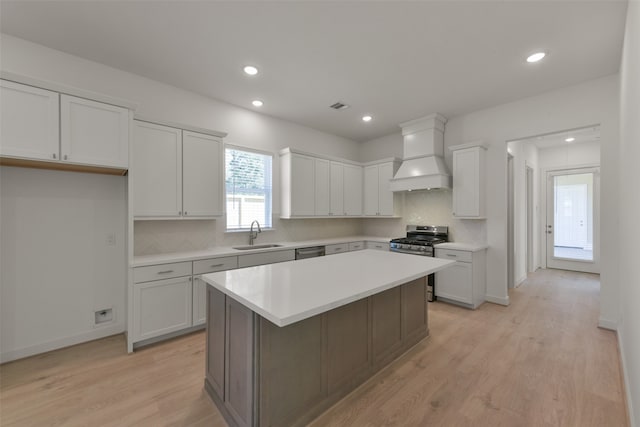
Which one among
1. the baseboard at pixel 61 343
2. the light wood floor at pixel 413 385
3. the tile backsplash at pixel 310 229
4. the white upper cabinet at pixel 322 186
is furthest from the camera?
the white upper cabinet at pixel 322 186

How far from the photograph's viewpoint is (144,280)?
2625 millimetres

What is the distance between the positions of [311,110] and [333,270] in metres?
2.81

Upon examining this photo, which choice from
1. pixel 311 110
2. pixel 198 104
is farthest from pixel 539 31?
pixel 198 104

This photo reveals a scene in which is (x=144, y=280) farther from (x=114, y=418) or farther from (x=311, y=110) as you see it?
(x=311, y=110)

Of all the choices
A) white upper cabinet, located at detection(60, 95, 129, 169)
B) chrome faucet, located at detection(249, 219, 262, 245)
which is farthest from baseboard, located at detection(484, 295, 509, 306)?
white upper cabinet, located at detection(60, 95, 129, 169)

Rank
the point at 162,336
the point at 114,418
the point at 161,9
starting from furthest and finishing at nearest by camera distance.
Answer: the point at 162,336, the point at 161,9, the point at 114,418

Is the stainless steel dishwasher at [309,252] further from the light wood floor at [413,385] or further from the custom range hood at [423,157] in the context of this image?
the custom range hood at [423,157]

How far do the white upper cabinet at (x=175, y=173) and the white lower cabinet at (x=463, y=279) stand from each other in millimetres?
3342

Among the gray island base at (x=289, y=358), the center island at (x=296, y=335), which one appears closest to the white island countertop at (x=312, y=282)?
the center island at (x=296, y=335)

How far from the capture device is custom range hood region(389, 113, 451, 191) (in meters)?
4.23

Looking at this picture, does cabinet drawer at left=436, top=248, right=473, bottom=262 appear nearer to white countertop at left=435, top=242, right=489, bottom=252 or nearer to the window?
white countertop at left=435, top=242, right=489, bottom=252

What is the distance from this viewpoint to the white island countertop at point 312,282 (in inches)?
53.8

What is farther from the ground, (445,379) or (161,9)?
(161,9)

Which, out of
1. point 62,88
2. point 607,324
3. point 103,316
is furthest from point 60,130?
point 607,324
